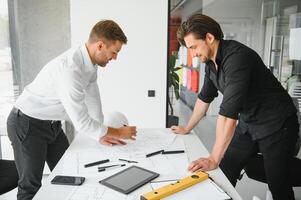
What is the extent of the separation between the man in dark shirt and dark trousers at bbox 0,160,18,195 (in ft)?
3.23

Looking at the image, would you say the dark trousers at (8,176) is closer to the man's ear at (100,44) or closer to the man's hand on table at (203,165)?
the man's ear at (100,44)

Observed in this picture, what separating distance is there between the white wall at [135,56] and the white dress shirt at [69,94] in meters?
1.16

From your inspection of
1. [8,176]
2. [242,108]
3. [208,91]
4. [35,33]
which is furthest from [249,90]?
[35,33]

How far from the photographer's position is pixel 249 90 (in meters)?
1.65

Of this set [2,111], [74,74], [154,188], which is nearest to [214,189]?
[154,188]

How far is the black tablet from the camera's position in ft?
3.85

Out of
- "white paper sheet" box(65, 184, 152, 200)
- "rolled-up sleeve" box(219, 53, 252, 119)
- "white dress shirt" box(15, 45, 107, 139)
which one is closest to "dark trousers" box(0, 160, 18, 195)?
"white dress shirt" box(15, 45, 107, 139)

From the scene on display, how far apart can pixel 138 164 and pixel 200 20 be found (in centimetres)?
76

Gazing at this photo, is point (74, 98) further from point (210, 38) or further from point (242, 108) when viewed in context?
point (242, 108)

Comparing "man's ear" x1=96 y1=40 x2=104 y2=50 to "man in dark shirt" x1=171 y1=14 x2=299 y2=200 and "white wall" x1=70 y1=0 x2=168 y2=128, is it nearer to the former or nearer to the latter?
"man in dark shirt" x1=171 y1=14 x2=299 y2=200

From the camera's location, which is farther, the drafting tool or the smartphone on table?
the smartphone on table

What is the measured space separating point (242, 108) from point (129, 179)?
804 mm

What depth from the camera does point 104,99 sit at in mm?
3078

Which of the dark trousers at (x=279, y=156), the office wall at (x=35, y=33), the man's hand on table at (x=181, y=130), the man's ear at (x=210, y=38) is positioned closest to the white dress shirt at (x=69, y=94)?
the man's hand on table at (x=181, y=130)
